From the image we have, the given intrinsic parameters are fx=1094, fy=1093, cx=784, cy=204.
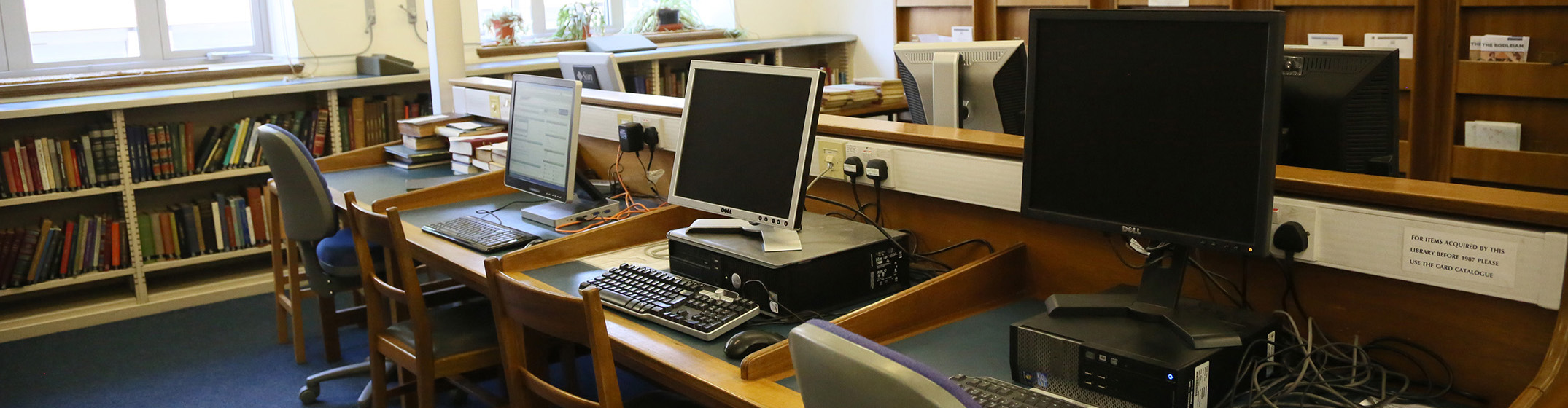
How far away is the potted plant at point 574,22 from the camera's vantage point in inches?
228

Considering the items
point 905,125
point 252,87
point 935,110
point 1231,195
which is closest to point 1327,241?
point 1231,195

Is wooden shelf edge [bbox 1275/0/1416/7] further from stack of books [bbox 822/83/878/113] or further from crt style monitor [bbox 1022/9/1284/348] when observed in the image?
crt style monitor [bbox 1022/9/1284/348]

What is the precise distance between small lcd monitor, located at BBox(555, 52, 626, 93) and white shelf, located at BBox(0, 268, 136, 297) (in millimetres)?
1880

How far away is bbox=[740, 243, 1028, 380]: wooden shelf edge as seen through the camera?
1.68 m

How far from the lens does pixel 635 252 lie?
98.8 inches

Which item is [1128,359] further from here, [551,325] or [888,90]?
[888,90]

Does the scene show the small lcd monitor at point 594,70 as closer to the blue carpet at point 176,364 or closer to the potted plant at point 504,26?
the blue carpet at point 176,364

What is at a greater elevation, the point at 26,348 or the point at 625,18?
the point at 625,18

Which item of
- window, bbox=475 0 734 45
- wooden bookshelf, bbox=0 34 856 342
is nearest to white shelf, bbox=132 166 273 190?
wooden bookshelf, bbox=0 34 856 342

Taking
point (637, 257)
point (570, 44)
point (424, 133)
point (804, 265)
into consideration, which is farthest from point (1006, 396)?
point (570, 44)

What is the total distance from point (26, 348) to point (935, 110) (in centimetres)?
328

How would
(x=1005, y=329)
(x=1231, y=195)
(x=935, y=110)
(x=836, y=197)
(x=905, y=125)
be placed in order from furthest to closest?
(x=935, y=110) → (x=836, y=197) → (x=905, y=125) → (x=1005, y=329) → (x=1231, y=195)

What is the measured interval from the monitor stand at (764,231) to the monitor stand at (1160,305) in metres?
0.55

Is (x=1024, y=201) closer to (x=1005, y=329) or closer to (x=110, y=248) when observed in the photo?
(x=1005, y=329)
